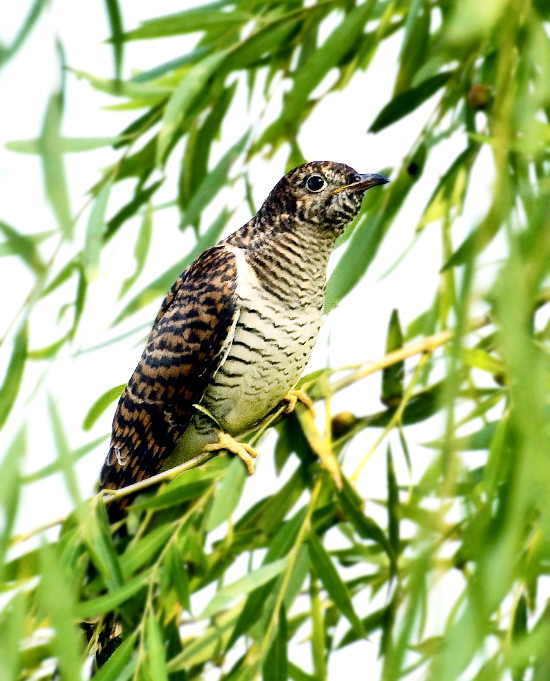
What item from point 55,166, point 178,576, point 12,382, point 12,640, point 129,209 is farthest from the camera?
point 129,209

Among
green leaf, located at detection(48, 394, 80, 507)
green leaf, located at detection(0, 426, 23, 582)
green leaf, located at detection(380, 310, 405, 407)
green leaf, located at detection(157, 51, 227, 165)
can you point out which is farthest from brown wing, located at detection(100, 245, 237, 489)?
green leaf, located at detection(48, 394, 80, 507)

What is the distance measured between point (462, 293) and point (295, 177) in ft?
3.53

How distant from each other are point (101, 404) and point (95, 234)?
0.37 m

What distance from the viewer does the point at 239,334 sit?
202 cm

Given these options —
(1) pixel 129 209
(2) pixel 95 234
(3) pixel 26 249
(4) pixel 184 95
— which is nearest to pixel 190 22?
(4) pixel 184 95

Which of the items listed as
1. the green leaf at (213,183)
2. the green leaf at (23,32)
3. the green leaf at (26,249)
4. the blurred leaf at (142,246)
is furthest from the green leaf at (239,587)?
the green leaf at (23,32)

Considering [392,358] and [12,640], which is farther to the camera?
[392,358]

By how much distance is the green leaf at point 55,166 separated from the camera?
787 mm

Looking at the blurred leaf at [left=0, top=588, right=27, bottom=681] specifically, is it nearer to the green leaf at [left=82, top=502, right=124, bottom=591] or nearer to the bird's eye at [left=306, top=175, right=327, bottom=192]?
the green leaf at [left=82, top=502, right=124, bottom=591]

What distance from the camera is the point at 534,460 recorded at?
0.96 metres

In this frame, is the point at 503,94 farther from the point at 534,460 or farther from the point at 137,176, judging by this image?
the point at 137,176

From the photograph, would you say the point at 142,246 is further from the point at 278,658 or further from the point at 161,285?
the point at 278,658

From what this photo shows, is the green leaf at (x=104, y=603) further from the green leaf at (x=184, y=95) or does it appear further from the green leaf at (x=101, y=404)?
the green leaf at (x=184, y=95)

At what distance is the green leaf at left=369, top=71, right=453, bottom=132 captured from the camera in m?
2.19
